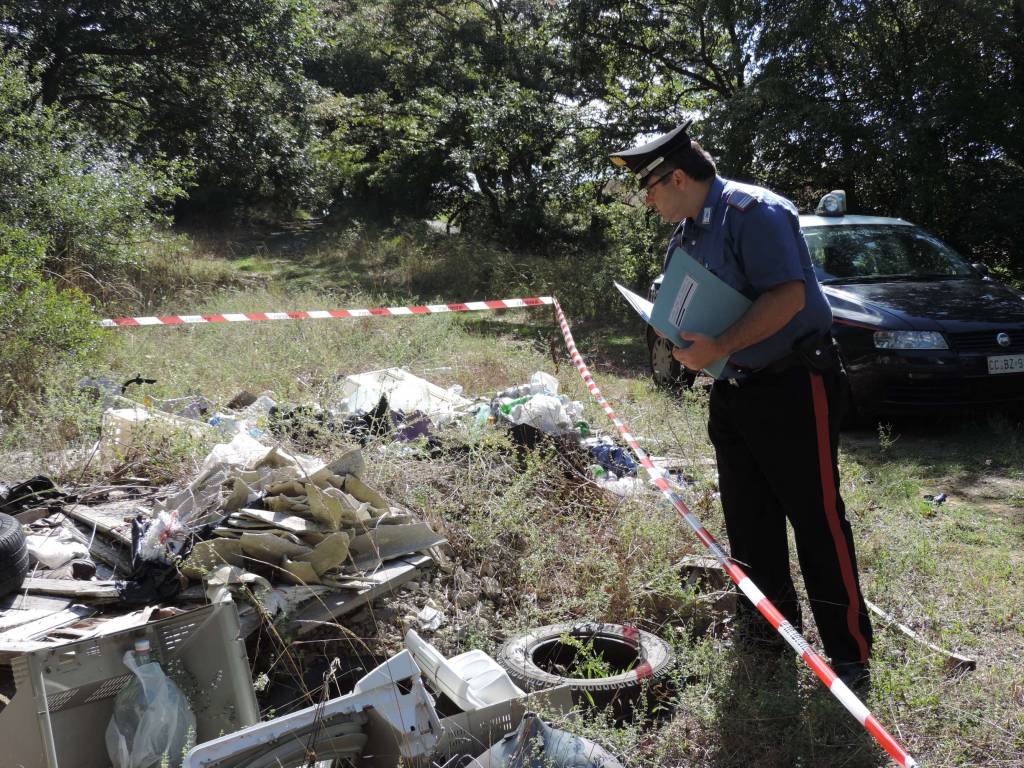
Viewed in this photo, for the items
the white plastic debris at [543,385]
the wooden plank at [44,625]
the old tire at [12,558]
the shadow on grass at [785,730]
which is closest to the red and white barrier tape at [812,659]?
the shadow on grass at [785,730]

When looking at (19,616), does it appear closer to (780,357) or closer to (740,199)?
(780,357)

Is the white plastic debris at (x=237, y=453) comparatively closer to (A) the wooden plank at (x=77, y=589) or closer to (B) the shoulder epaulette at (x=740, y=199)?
(A) the wooden plank at (x=77, y=589)

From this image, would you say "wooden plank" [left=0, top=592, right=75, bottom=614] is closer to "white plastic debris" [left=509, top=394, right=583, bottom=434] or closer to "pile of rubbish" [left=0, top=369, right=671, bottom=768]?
"pile of rubbish" [left=0, top=369, right=671, bottom=768]

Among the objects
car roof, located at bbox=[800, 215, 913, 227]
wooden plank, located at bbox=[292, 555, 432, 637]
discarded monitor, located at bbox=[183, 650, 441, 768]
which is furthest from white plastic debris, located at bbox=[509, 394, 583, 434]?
car roof, located at bbox=[800, 215, 913, 227]

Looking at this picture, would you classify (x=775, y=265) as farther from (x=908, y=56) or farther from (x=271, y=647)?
(x=908, y=56)

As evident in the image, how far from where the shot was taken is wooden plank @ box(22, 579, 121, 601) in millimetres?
3559

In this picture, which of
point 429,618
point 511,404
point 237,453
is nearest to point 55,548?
point 237,453

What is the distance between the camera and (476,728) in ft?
8.84

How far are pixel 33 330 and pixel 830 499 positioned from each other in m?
6.75

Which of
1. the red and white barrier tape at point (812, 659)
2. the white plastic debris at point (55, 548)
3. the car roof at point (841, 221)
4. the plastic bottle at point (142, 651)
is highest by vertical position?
the car roof at point (841, 221)

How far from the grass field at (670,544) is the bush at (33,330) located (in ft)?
2.11

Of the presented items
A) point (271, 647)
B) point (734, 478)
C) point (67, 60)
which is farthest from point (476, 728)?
point (67, 60)

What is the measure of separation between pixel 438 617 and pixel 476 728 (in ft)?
3.80

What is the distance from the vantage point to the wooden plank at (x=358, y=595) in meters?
3.48
